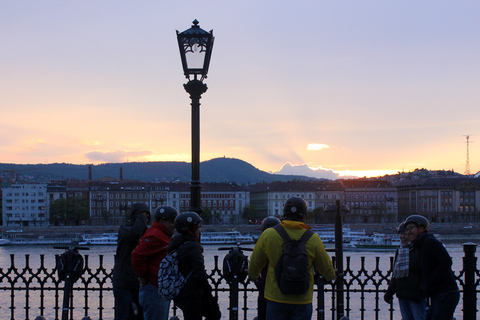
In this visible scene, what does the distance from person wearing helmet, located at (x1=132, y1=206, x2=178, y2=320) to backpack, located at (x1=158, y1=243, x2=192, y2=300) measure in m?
0.44

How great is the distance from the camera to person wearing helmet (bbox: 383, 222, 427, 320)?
5.77 meters

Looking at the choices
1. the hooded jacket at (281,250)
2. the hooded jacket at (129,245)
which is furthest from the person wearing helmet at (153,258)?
the hooded jacket at (281,250)

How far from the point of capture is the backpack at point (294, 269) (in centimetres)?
459

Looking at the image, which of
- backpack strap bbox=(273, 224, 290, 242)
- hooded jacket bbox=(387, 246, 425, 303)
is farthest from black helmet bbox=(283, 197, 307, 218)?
hooded jacket bbox=(387, 246, 425, 303)

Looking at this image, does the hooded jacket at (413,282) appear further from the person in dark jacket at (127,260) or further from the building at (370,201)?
the building at (370,201)

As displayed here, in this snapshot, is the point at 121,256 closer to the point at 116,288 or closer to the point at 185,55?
the point at 116,288

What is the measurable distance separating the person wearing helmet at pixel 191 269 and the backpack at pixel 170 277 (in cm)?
3

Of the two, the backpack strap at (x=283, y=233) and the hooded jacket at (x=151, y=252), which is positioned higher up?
the backpack strap at (x=283, y=233)

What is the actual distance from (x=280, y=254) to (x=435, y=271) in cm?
165

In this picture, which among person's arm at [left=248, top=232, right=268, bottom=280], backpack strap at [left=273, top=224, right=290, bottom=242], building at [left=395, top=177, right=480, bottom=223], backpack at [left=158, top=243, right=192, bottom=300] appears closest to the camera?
backpack strap at [left=273, top=224, right=290, bottom=242]

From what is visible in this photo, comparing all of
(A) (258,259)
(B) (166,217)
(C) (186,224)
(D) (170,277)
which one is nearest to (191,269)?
(D) (170,277)

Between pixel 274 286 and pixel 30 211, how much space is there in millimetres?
97035

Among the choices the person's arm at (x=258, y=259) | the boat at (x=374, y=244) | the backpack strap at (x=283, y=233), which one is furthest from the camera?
the boat at (x=374, y=244)

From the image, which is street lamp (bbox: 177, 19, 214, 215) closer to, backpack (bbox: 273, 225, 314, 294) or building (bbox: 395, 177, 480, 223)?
backpack (bbox: 273, 225, 314, 294)
